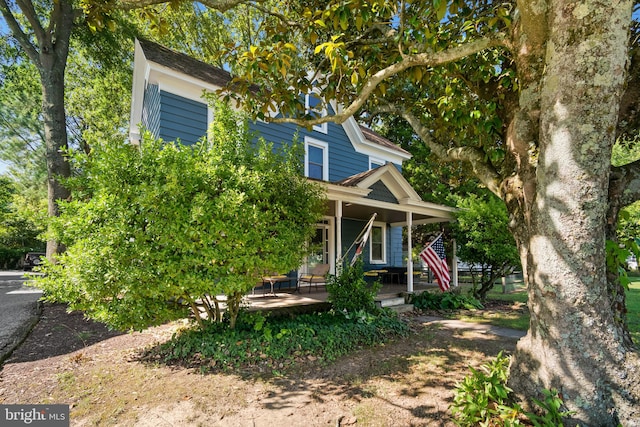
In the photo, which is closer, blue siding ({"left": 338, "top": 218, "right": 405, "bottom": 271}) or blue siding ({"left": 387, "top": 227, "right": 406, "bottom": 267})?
blue siding ({"left": 338, "top": 218, "right": 405, "bottom": 271})

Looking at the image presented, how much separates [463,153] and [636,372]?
2.83 metres

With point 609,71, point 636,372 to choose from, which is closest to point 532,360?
point 636,372

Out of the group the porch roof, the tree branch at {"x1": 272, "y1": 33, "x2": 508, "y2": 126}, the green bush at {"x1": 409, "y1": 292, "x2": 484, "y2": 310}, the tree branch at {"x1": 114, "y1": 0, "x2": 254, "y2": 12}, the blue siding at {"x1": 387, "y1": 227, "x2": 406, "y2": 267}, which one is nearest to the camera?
the tree branch at {"x1": 272, "y1": 33, "x2": 508, "y2": 126}

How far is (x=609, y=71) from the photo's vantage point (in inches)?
106

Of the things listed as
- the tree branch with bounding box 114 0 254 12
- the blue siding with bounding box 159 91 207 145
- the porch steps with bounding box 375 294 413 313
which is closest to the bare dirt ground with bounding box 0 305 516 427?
the porch steps with bounding box 375 294 413 313

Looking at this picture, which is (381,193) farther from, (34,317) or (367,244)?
(34,317)

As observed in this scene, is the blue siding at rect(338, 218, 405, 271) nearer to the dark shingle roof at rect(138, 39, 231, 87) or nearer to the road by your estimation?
the dark shingle roof at rect(138, 39, 231, 87)

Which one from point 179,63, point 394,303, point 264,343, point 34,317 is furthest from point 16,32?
point 394,303

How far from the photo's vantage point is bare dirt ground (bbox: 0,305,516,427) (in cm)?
333

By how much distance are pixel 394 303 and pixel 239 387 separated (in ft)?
18.4

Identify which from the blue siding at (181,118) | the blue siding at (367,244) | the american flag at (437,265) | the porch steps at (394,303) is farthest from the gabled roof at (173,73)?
the porch steps at (394,303)

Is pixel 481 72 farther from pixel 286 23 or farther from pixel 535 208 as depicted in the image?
pixel 286 23

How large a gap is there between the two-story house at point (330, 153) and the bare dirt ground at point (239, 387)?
3311mm

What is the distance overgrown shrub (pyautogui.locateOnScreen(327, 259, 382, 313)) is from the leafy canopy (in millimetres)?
1972
